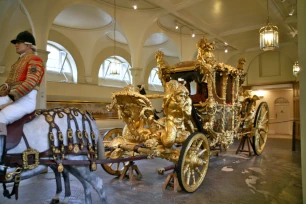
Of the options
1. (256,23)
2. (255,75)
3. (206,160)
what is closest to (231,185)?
(206,160)

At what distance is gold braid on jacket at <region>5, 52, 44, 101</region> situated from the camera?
187 cm

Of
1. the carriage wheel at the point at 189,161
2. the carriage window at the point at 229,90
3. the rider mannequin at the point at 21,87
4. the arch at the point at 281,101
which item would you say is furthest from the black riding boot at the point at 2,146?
the arch at the point at 281,101

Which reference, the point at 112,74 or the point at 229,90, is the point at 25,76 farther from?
the point at 112,74

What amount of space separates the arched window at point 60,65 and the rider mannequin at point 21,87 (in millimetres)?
6661

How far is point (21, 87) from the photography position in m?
1.87

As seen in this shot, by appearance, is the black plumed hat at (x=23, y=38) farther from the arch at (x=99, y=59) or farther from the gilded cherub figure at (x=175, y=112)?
the arch at (x=99, y=59)

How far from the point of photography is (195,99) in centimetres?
471

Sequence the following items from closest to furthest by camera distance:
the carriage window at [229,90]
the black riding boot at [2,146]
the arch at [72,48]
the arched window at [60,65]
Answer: the black riding boot at [2,146]
the carriage window at [229,90]
the arch at [72,48]
the arched window at [60,65]

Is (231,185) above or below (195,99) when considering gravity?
below

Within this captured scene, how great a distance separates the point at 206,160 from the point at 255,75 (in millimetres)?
8967

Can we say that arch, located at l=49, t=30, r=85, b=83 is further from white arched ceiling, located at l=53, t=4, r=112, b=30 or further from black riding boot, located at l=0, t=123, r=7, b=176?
black riding boot, located at l=0, t=123, r=7, b=176

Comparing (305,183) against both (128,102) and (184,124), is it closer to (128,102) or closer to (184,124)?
(184,124)

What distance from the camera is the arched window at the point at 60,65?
8438 millimetres

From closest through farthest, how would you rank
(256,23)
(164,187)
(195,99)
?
(164,187) → (195,99) → (256,23)
